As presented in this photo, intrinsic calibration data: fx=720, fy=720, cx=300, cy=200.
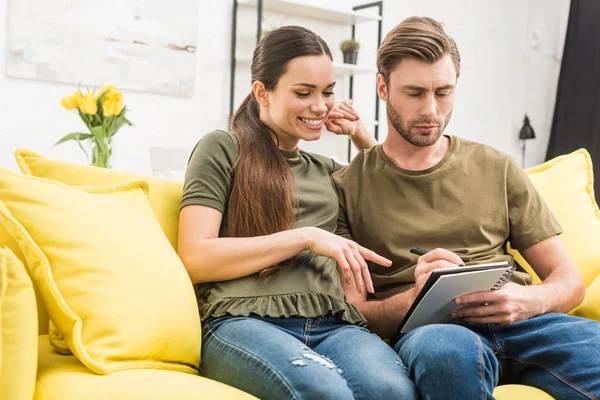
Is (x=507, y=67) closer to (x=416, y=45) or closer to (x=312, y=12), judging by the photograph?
(x=312, y=12)

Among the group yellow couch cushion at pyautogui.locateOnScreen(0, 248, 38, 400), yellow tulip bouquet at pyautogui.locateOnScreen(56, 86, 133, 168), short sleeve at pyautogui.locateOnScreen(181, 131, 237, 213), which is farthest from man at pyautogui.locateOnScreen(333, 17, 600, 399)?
yellow tulip bouquet at pyautogui.locateOnScreen(56, 86, 133, 168)

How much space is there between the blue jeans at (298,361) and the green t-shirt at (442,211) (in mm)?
312

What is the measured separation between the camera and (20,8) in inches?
135

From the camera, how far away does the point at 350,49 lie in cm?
435

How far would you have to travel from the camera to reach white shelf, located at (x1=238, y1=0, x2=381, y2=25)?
4.11 metres

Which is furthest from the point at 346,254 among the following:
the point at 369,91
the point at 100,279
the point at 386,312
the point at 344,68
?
the point at 369,91

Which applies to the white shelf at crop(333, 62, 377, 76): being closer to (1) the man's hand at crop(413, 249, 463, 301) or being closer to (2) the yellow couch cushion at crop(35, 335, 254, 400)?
(1) the man's hand at crop(413, 249, 463, 301)

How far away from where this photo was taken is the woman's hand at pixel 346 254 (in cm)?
140

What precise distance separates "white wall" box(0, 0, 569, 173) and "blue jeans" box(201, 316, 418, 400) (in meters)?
2.44

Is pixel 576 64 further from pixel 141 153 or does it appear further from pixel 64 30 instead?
pixel 64 30

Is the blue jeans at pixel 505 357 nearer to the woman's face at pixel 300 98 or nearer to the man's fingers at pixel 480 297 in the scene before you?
the man's fingers at pixel 480 297

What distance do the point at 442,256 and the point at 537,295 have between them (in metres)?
0.25

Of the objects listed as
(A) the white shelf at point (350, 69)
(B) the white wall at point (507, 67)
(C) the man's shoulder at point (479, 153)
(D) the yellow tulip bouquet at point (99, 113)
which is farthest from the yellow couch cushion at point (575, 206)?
(B) the white wall at point (507, 67)

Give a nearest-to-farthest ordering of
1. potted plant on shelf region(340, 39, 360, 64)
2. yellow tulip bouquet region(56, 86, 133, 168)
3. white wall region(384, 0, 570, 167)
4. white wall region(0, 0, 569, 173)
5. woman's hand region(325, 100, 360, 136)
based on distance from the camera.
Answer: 1. woman's hand region(325, 100, 360, 136)
2. yellow tulip bouquet region(56, 86, 133, 168)
3. white wall region(0, 0, 569, 173)
4. potted plant on shelf region(340, 39, 360, 64)
5. white wall region(384, 0, 570, 167)
